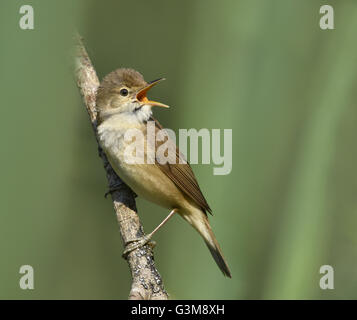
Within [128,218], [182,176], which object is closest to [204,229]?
[182,176]

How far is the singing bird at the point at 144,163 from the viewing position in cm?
345

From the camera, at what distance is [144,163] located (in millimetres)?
3502

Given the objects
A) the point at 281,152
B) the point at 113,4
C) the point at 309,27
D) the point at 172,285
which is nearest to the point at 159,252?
the point at 172,285

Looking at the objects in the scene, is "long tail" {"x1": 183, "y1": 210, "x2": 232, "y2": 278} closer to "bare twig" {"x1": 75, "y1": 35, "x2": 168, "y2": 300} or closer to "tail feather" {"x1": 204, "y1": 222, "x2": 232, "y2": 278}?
"tail feather" {"x1": 204, "y1": 222, "x2": 232, "y2": 278}

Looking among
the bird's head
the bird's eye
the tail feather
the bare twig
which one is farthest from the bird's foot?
the bird's eye

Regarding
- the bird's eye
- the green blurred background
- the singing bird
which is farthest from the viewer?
the bird's eye

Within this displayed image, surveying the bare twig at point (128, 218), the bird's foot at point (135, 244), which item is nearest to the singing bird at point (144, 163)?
the bare twig at point (128, 218)

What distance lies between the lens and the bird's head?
3545 mm

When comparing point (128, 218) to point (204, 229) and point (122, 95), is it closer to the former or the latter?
point (204, 229)

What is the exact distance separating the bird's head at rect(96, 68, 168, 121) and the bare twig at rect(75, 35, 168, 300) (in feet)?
0.42

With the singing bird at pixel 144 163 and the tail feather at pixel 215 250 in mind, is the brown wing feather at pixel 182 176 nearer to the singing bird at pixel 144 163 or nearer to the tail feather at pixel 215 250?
the singing bird at pixel 144 163

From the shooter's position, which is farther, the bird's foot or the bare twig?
the bird's foot

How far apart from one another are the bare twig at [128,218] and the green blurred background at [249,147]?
0.13 meters
